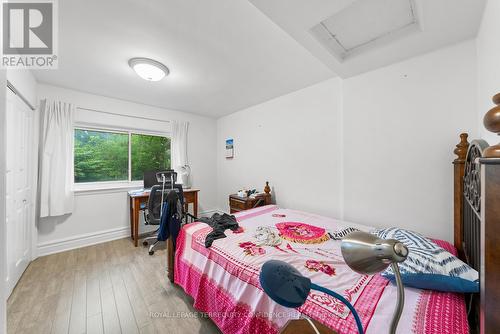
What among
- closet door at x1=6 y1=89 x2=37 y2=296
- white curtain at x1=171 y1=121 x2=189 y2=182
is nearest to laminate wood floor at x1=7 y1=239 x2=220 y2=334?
closet door at x1=6 y1=89 x2=37 y2=296

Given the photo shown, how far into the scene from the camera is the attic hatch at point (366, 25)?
1368 mm

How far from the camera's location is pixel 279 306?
1.03 m

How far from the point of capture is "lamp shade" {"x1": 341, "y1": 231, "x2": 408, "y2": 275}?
1.49ft

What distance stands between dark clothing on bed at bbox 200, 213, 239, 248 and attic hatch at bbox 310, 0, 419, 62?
1.82 metres

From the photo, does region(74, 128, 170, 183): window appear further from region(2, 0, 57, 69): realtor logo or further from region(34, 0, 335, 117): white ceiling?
region(2, 0, 57, 69): realtor logo

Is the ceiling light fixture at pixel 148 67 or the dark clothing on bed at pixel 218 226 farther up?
the ceiling light fixture at pixel 148 67

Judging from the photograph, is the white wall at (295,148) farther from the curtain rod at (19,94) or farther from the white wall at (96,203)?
the curtain rod at (19,94)

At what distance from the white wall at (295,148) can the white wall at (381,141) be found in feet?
0.04

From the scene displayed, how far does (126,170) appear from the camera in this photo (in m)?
3.44

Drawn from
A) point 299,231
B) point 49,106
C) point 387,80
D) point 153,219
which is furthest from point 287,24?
point 49,106

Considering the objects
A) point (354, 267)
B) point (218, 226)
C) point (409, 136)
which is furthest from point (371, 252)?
point (409, 136)

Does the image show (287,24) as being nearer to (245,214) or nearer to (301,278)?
(301,278)

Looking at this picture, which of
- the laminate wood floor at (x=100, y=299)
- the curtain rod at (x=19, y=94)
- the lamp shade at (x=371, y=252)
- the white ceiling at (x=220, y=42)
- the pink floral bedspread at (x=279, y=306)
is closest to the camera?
the lamp shade at (x=371, y=252)

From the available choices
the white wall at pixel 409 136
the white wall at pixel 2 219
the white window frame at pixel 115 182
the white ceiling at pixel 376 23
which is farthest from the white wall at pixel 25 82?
the white wall at pixel 409 136
